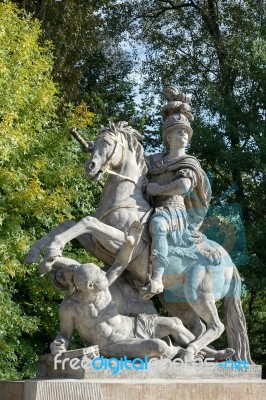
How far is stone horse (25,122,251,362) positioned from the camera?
7.10 meters

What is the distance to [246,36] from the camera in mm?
17953

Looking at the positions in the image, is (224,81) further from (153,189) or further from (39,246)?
(39,246)

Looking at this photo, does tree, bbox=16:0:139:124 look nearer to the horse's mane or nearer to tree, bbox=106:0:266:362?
→ tree, bbox=106:0:266:362

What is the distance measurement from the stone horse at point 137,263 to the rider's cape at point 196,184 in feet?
0.65

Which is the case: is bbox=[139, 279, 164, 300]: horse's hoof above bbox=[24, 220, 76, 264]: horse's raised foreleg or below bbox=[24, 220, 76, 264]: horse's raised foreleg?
below

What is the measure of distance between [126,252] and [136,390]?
50.2 inches

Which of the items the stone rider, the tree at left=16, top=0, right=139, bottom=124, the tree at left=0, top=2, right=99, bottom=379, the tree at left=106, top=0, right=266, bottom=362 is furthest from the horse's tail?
the tree at left=16, top=0, right=139, bottom=124

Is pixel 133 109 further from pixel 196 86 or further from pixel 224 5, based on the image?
pixel 224 5

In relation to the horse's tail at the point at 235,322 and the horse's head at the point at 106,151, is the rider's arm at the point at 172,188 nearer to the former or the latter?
the horse's head at the point at 106,151

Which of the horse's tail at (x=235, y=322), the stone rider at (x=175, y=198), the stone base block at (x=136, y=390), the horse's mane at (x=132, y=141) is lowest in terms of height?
the stone base block at (x=136, y=390)

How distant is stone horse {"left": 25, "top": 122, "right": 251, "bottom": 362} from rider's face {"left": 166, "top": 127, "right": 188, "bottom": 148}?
392 mm

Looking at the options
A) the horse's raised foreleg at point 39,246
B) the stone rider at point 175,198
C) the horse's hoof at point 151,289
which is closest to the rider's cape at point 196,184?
the stone rider at point 175,198

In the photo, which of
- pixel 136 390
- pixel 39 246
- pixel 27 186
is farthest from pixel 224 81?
pixel 136 390

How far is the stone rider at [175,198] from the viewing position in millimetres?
7105
